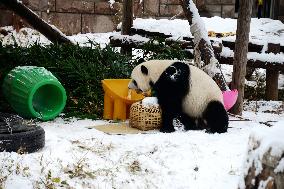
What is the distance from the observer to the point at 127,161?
392 centimetres


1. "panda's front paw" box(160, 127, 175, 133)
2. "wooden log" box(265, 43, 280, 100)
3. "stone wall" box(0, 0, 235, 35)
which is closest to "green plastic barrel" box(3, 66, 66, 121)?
"panda's front paw" box(160, 127, 175, 133)

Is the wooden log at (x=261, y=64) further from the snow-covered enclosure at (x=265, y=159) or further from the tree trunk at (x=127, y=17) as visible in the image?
the snow-covered enclosure at (x=265, y=159)

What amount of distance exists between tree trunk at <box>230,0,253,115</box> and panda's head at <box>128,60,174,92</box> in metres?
1.41

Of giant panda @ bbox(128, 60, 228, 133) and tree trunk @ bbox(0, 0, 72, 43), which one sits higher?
tree trunk @ bbox(0, 0, 72, 43)

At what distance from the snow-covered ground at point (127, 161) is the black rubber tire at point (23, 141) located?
87 millimetres

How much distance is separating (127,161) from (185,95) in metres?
1.51

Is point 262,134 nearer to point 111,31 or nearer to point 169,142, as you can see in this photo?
point 169,142

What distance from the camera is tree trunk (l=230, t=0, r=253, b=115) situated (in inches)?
243

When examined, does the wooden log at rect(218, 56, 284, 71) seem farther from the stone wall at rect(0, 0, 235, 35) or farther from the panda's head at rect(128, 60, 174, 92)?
the stone wall at rect(0, 0, 235, 35)

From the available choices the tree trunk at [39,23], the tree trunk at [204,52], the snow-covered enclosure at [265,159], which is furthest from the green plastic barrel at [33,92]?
the snow-covered enclosure at [265,159]

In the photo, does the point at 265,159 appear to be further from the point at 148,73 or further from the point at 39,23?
the point at 39,23

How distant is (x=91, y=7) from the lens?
12180 millimetres

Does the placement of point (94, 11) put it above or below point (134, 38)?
above

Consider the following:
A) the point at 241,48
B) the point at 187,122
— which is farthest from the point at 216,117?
the point at 241,48
